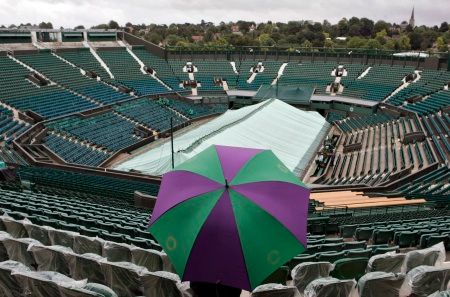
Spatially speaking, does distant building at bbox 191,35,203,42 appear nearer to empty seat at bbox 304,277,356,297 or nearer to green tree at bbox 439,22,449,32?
green tree at bbox 439,22,449,32

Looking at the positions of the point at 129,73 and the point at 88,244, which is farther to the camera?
the point at 129,73

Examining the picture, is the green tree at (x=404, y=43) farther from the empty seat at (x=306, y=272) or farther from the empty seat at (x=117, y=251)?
the empty seat at (x=117, y=251)

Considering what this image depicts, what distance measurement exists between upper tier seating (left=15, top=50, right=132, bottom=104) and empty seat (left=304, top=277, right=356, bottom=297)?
121 ft

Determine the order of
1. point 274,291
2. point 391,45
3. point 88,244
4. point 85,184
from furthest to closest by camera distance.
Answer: point 391,45 < point 85,184 < point 88,244 < point 274,291

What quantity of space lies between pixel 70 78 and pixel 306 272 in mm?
40414

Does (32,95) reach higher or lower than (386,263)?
higher

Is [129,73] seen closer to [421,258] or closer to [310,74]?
[310,74]

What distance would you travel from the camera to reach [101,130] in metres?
32.5

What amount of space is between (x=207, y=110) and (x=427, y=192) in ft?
97.8

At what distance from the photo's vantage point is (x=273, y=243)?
16.4 ft

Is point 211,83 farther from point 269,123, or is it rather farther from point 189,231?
point 189,231

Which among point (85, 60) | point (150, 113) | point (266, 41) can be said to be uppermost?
point (266, 41)

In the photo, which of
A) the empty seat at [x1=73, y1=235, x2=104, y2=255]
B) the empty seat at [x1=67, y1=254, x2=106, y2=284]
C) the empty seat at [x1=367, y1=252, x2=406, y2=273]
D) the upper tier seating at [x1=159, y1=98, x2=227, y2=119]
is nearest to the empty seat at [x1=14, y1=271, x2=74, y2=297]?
the empty seat at [x1=67, y1=254, x2=106, y2=284]

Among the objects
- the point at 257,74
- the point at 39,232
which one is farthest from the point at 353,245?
the point at 257,74
